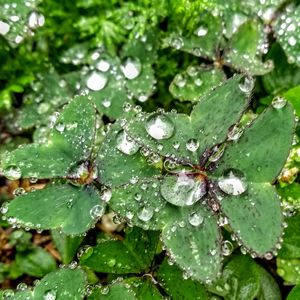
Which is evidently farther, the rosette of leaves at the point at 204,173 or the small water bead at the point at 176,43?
the small water bead at the point at 176,43

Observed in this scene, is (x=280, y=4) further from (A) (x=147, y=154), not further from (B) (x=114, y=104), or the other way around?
(A) (x=147, y=154)

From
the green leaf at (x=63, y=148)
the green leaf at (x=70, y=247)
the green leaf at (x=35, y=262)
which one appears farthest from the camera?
the green leaf at (x=35, y=262)

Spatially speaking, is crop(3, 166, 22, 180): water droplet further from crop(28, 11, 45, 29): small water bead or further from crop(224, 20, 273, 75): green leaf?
crop(224, 20, 273, 75): green leaf

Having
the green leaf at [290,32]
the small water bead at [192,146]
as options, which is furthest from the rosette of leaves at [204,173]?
the green leaf at [290,32]

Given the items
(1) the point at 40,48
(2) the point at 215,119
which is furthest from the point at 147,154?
(1) the point at 40,48

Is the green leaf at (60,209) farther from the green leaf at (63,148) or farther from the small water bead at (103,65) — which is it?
the small water bead at (103,65)

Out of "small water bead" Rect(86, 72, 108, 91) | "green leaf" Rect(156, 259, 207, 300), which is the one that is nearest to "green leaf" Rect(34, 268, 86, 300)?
"green leaf" Rect(156, 259, 207, 300)
